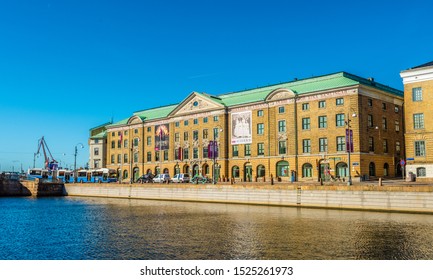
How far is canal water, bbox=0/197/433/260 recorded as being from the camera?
27.3m

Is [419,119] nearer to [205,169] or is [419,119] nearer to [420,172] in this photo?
[420,172]

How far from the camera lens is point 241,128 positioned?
301 feet

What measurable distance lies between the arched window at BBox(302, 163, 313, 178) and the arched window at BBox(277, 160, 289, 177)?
3.45m

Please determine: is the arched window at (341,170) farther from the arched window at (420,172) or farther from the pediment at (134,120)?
the pediment at (134,120)

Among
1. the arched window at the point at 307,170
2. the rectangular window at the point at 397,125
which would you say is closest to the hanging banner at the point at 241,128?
the arched window at the point at 307,170

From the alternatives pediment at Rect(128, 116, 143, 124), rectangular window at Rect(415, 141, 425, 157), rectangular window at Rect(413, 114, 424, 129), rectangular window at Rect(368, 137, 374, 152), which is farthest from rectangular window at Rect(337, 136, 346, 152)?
pediment at Rect(128, 116, 143, 124)

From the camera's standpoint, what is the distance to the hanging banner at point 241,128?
9044 cm

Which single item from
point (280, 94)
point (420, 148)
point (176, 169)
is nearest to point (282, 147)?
point (280, 94)

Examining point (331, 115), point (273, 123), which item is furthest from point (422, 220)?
point (273, 123)

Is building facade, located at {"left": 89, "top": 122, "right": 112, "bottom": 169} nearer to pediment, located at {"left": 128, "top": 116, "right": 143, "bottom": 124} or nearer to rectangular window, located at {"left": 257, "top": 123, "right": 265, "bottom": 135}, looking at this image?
pediment, located at {"left": 128, "top": 116, "right": 143, "bottom": 124}

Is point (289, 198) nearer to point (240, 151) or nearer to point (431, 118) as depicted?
point (431, 118)

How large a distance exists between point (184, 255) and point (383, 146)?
61.3m

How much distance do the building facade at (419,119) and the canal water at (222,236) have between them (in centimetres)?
1949

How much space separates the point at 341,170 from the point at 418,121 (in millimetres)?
16360
